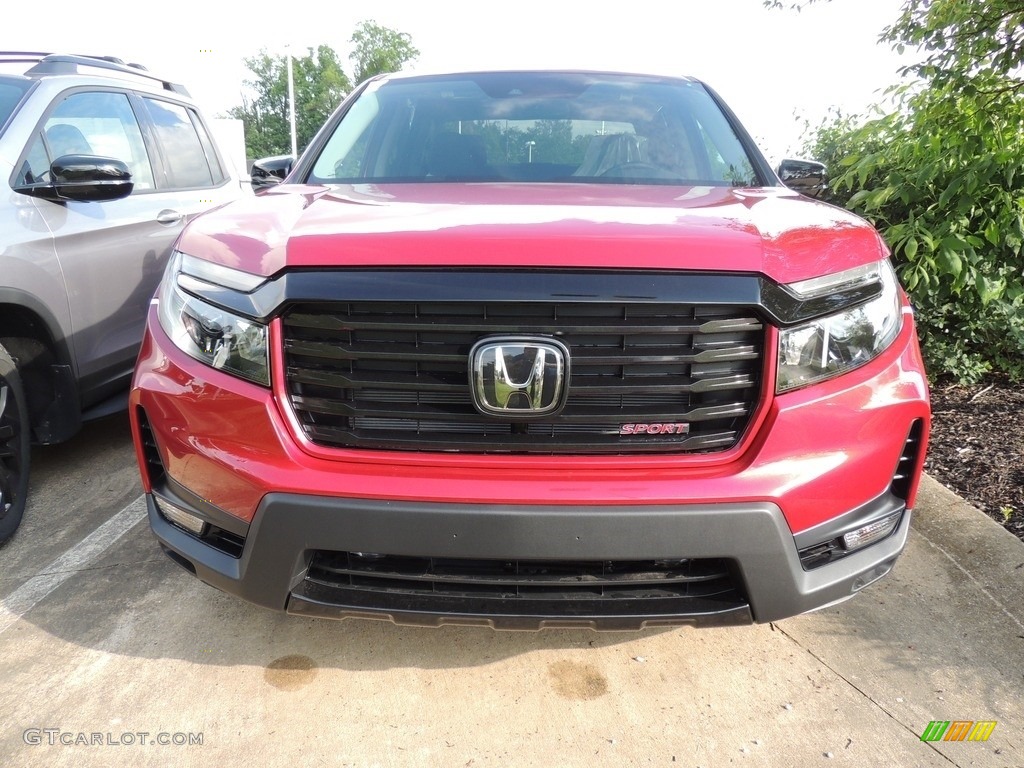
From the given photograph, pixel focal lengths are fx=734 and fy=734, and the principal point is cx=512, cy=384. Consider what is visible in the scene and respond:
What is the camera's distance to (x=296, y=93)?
59281 mm

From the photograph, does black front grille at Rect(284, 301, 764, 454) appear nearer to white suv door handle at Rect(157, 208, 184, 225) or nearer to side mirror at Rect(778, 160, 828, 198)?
side mirror at Rect(778, 160, 828, 198)

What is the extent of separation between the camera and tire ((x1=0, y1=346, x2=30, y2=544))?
281 cm

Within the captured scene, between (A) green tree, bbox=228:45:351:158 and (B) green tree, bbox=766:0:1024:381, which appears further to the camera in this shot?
(A) green tree, bbox=228:45:351:158

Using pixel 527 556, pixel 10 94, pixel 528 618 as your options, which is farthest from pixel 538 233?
pixel 10 94

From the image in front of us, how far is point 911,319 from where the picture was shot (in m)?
1.96

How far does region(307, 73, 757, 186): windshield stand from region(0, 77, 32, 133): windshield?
142 cm

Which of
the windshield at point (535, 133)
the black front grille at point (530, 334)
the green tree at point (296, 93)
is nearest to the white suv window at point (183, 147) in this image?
the windshield at point (535, 133)

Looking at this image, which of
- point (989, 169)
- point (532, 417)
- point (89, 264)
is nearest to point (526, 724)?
point (532, 417)

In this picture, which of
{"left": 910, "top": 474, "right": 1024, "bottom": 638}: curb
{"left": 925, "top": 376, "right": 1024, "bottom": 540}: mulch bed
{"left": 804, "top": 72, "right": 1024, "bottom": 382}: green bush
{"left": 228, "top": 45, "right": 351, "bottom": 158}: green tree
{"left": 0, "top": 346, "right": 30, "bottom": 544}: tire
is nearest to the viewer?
{"left": 910, "top": 474, "right": 1024, "bottom": 638}: curb

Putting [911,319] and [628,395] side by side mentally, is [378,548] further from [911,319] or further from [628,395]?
[911,319]

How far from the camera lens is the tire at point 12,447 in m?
2.81

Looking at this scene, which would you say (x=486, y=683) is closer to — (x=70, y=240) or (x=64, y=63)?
(x=70, y=240)

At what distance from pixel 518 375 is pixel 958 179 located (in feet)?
10.8

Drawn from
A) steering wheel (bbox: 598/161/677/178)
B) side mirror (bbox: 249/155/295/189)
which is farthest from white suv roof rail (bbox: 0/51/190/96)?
steering wheel (bbox: 598/161/677/178)
